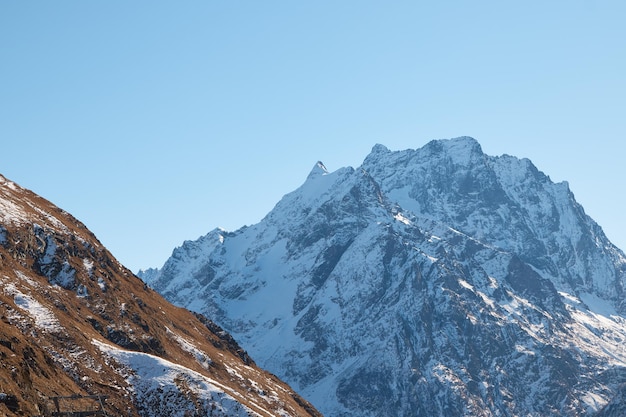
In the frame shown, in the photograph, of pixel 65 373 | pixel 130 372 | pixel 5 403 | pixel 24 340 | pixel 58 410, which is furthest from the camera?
pixel 130 372

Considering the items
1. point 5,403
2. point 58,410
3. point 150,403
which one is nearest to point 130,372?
point 150,403

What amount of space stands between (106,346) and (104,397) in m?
23.5

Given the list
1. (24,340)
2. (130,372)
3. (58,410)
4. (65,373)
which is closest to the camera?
(58,410)

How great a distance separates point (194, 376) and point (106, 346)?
62.7 ft

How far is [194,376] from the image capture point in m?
194

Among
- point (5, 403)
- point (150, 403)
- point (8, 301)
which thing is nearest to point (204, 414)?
point (150, 403)

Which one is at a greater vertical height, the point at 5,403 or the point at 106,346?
the point at 106,346

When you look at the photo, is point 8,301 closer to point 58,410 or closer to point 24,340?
point 24,340

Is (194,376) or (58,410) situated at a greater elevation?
(194,376)

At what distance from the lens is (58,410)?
148m

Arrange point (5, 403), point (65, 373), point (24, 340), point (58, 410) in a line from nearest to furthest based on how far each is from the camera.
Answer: point (5, 403) < point (58, 410) < point (24, 340) < point (65, 373)

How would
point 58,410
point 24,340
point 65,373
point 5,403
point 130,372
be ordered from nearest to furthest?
point 5,403, point 58,410, point 24,340, point 65,373, point 130,372

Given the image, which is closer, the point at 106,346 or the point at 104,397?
the point at 104,397

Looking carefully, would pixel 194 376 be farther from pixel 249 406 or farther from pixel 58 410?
pixel 58 410
